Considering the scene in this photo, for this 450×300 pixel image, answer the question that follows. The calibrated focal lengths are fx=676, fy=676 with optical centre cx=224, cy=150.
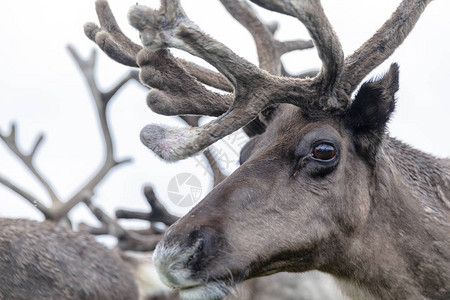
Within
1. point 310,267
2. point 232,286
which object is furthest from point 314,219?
point 232,286

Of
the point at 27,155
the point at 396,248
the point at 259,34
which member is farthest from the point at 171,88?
the point at 27,155

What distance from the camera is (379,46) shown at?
3.40 m

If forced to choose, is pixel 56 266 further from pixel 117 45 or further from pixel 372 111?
pixel 372 111

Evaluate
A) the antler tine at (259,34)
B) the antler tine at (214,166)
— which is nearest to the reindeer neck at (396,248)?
the antler tine at (259,34)

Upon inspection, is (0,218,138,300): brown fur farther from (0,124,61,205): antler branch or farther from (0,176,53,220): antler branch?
(0,124,61,205): antler branch

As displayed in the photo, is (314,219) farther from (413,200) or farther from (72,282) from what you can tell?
(72,282)

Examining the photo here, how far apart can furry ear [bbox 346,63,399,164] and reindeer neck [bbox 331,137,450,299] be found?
14 cm

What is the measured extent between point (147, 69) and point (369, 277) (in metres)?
1.51

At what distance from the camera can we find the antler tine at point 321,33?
9.19ft

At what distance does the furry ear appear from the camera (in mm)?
3211

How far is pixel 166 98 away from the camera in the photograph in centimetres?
343

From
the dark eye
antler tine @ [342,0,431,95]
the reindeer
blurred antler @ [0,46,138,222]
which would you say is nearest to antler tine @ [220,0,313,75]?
the reindeer

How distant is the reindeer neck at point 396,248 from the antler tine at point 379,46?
40cm

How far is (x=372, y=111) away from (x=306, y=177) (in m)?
0.47
